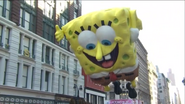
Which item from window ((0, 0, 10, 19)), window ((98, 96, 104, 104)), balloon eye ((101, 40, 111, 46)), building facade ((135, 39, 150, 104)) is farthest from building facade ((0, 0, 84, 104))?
building facade ((135, 39, 150, 104))

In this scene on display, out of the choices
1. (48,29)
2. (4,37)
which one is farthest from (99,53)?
(48,29)

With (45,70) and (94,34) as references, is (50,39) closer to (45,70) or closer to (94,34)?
(45,70)

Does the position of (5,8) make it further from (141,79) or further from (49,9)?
(141,79)

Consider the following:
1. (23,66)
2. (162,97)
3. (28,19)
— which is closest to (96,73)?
(23,66)

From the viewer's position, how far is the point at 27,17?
95.4 ft

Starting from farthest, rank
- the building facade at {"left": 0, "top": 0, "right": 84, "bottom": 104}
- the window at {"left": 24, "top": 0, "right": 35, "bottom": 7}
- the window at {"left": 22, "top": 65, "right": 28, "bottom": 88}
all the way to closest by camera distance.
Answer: the window at {"left": 24, "top": 0, "right": 35, "bottom": 7}
the window at {"left": 22, "top": 65, "right": 28, "bottom": 88}
the building facade at {"left": 0, "top": 0, "right": 84, "bottom": 104}

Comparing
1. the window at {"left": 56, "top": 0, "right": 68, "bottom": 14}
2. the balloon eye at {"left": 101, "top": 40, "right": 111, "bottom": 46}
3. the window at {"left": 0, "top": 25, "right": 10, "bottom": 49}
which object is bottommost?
the balloon eye at {"left": 101, "top": 40, "right": 111, "bottom": 46}

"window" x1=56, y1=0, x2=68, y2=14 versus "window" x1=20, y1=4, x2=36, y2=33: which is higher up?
"window" x1=56, y1=0, x2=68, y2=14

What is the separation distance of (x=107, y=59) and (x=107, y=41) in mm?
793

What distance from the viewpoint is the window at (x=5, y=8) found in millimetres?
24833

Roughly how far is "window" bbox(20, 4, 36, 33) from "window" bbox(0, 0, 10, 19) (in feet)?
7.39

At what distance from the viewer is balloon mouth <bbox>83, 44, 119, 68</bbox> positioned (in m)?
10.1

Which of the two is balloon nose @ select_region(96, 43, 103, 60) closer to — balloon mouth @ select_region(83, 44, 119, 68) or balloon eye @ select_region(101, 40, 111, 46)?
balloon eye @ select_region(101, 40, 111, 46)

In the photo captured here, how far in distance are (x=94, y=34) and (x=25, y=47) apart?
19.3m
